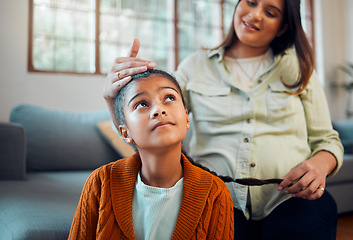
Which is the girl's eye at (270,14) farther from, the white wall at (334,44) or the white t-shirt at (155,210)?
the white wall at (334,44)

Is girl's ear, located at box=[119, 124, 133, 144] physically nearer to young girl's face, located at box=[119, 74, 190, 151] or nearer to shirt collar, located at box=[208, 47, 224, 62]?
young girl's face, located at box=[119, 74, 190, 151]

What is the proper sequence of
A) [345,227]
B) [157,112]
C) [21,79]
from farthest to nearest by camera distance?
[21,79] → [345,227] → [157,112]

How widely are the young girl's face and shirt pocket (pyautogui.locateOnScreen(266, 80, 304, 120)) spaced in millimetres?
433

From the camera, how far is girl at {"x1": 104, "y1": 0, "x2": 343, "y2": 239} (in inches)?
40.8

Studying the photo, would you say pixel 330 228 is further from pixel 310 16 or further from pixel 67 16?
pixel 310 16

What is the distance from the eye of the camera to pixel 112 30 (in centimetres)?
401

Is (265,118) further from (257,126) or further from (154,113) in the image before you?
(154,113)

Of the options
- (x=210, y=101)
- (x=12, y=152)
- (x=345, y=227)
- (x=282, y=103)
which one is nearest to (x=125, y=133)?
(x=210, y=101)

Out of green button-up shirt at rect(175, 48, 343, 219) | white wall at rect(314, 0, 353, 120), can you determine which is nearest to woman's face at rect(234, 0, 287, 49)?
green button-up shirt at rect(175, 48, 343, 219)

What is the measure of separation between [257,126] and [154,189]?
1.61ft

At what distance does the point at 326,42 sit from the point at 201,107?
190 inches

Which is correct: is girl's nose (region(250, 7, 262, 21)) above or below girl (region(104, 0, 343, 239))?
above

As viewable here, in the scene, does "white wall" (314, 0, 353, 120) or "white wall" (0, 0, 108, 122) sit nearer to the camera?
"white wall" (0, 0, 108, 122)

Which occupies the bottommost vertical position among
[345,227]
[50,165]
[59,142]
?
[345,227]
